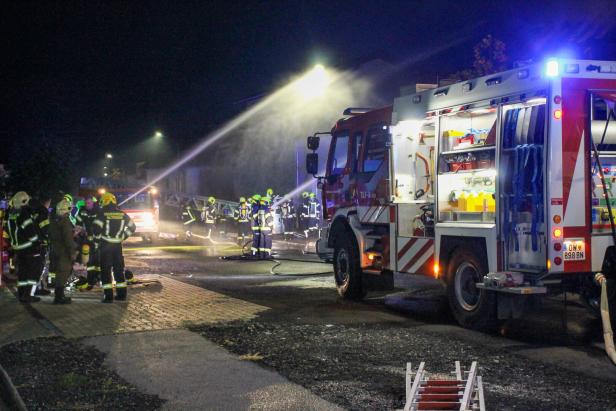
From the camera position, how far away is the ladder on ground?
15.5 ft

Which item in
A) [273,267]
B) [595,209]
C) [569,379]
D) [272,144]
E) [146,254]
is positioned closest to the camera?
[569,379]

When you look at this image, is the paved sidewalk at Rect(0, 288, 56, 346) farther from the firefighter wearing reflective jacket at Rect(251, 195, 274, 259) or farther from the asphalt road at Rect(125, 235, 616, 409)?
the firefighter wearing reflective jacket at Rect(251, 195, 274, 259)

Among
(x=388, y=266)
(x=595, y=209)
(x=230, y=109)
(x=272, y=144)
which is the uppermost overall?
(x=230, y=109)

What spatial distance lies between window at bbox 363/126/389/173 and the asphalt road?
2.05 meters

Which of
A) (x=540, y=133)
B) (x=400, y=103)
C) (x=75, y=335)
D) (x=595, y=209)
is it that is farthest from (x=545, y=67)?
(x=75, y=335)

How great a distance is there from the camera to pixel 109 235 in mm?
10383

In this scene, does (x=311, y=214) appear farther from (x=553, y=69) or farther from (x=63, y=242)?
(x=553, y=69)

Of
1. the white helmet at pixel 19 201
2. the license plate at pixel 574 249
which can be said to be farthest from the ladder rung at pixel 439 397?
the white helmet at pixel 19 201

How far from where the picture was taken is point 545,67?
24.2 ft

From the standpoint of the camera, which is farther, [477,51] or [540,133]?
[477,51]

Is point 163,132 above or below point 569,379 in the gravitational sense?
above

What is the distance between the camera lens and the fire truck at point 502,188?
24.2 ft

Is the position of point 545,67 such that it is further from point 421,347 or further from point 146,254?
point 146,254

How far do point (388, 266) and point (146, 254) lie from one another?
10919mm
